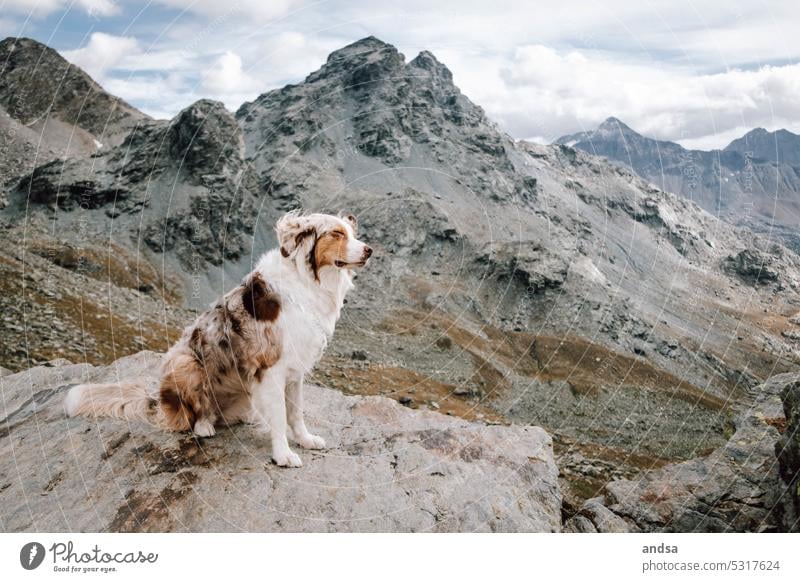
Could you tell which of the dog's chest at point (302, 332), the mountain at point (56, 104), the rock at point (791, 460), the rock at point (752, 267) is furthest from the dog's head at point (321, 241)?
the rock at point (752, 267)

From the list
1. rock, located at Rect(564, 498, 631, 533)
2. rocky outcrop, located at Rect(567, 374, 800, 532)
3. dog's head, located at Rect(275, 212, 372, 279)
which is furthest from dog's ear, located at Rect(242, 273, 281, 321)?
rocky outcrop, located at Rect(567, 374, 800, 532)

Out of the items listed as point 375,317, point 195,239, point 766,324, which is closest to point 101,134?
point 195,239

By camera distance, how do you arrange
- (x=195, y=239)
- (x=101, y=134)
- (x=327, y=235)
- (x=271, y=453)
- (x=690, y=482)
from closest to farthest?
1. (x=327, y=235)
2. (x=271, y=453)
3. (x=690, y=482)
4. (x=195, y=239)
5. (x=101, y=134)

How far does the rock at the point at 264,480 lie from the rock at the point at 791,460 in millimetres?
3323

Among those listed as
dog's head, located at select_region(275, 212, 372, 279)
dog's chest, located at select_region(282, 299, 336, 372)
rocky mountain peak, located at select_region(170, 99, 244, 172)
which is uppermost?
rocky mountain peak, located at select_region(170, 99, 244, 172)

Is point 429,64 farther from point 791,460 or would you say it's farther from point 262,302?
point 262,302

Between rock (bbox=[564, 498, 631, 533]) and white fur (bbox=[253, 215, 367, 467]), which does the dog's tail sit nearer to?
white fur (bbox=[253, 215, 367, 467])

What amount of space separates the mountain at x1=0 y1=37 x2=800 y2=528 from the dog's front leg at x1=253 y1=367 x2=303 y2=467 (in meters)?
4.68

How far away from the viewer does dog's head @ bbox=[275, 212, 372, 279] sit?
6.41 metres

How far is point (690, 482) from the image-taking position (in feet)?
30.0

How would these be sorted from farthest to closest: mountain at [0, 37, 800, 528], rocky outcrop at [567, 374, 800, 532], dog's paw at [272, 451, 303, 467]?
mountain at [0, 37, 800, 528], rocky outcrop at [567, 374, 800, 532], dog's paw at [272, 451, 303, 467]

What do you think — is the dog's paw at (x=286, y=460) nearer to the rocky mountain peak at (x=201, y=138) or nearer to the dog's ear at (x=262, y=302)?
the dog's ear at (x=262, y=302)

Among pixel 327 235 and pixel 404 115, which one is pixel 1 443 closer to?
pixel 327 235

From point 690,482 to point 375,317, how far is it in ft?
216
